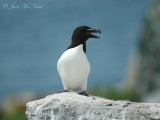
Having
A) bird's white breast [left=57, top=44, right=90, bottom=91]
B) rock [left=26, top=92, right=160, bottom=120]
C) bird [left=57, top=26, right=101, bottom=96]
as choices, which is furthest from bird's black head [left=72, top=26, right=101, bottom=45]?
rock [left=26, top=92, right=160, bottom=120]

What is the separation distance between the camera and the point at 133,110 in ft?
17.9

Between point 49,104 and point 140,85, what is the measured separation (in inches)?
413

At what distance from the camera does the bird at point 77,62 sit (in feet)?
20.6

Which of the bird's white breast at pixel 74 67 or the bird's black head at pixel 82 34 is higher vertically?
the bird's black head at pixel 82 34

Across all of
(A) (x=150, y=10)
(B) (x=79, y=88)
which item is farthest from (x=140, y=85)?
(B) (x=79, y=88)

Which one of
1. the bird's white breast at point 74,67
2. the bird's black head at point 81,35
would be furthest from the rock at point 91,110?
the bird's black head at point 81,35

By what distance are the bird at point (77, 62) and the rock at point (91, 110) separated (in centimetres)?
74

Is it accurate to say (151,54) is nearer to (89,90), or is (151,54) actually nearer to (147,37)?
(147,37)

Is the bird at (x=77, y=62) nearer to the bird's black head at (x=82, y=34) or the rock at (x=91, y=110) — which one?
the bird's black head at (x=82, y=34)

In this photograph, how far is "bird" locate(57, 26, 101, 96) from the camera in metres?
6.27

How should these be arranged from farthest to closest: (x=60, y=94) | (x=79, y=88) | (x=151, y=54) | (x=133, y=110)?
(x=151, y=54) → (x=79, y=88) → (x=60, y=94) → (x=133, y=110)

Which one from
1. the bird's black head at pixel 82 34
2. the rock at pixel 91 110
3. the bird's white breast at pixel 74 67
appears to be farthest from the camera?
the bird's black head at pixel 82 34

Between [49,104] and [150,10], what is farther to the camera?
[150,10]

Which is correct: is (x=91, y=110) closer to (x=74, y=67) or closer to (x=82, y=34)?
(x=74, y=67)
